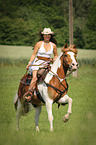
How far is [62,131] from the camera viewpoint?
934 cm

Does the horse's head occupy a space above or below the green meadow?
above

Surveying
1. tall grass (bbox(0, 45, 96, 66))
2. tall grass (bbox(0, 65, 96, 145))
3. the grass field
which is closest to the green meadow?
tall grass (bbox(0, 65, 96, 145))

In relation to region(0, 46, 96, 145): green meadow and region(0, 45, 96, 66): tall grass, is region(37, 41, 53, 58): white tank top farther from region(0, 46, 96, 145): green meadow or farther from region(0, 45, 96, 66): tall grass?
region(0, 45, 96, 66): tall grass

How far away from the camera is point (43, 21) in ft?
141

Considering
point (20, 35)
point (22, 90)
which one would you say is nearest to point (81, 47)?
point (20, 35)

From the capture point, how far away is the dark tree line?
4056cm

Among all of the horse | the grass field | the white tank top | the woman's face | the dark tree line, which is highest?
the woman's face

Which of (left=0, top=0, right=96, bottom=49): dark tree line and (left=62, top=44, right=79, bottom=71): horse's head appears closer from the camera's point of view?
(left=62, top=44, right=79, bottom=71): horse's head

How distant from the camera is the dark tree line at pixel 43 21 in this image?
133ft

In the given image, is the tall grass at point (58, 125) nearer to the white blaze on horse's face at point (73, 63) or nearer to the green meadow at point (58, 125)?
the green meadow at point (58, 125)

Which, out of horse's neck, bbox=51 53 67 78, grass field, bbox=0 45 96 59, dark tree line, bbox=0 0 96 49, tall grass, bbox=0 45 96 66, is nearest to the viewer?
horse's neck, bbox=51 53 67 78

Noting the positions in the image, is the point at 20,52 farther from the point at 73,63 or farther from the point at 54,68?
the point at 73,63

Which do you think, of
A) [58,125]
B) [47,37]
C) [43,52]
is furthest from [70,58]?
[58,125]

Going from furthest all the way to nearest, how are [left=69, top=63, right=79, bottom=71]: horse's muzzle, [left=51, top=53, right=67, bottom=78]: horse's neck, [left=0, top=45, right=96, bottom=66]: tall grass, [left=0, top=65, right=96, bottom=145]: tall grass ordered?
[left=0, top=45, right=96, bottom=66]: tall grass → [left=51, top=53, right=67, bottom=78]: horse's neck → [left=69, top=63, right=79, bottom=71]: horse's muzzle → [left=0, top=65, right=96, bottom=145]: tall grass
